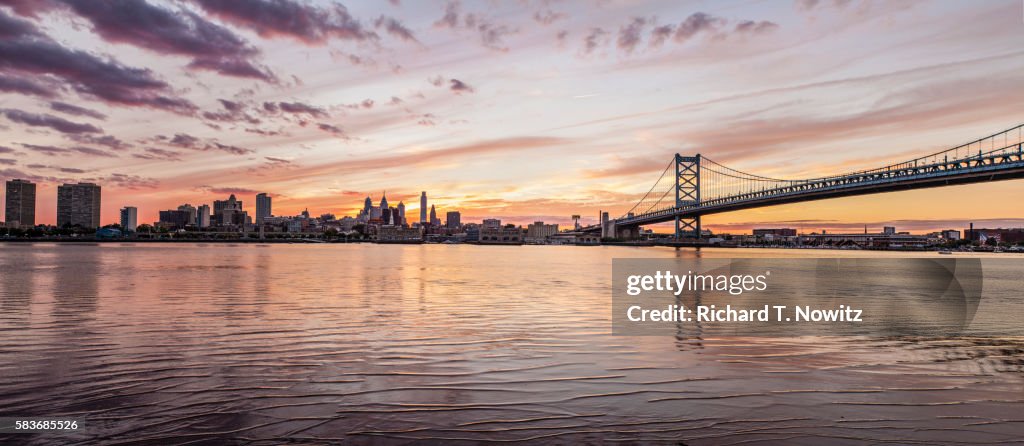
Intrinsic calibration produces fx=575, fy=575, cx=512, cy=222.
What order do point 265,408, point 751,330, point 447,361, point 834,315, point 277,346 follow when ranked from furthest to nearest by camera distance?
point 834,315
point 751,330
point 277,346
point 447,361
point 265,408

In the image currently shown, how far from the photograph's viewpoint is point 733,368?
977cm

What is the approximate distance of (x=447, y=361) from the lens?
10148 mm

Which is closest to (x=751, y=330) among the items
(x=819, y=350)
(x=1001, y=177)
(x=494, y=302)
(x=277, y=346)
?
(x=819, y=350)

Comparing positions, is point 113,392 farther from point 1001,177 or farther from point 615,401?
point 1001,177

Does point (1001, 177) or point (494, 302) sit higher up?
point (1001, 177)

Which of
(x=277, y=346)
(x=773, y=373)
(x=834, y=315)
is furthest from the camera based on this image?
(x=834, y=315)

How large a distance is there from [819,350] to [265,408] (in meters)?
10.3

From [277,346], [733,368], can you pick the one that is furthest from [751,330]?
[277,346]

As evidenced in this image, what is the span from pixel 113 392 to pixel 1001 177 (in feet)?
242

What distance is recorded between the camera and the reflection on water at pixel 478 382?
6.41 metres

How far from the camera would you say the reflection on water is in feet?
21.0

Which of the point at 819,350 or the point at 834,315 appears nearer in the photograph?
the point at 819,350

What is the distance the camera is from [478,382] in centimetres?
861

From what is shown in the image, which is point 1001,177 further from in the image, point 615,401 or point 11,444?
point 11,444
